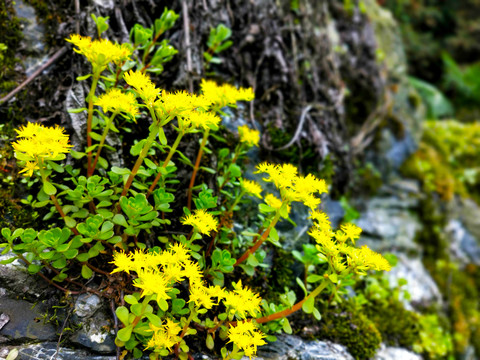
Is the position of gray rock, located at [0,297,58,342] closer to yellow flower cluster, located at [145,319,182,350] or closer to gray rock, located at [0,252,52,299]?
gray rock, located at [0,252,52,299]

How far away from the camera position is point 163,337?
1209 millimetres

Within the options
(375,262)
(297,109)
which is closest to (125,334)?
(375,262)

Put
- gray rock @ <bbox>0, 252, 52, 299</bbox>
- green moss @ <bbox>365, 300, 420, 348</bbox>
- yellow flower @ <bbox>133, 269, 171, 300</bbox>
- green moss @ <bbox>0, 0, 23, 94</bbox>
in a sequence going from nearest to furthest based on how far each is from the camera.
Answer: yellow flower @ <bbox>133, 269, 171, 300</bbox> < gray rock @ <bbox>0, 252, 52, 299</bbox> < green moss @ <bbox>0, 0, 23, 94</bbox> < green moss @ <bbox>365, 300, 420, 348</bbox>

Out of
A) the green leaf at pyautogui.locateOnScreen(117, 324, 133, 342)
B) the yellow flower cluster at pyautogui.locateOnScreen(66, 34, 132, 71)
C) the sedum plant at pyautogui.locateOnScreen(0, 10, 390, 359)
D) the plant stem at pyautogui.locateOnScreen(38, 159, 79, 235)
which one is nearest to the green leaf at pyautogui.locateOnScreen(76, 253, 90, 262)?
the sedum plant at pyautogui.locateOnScreen(0, 10, 390, 359)

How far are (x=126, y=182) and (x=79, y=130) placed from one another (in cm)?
46

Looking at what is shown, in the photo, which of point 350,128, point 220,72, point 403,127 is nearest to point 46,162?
point 220,72

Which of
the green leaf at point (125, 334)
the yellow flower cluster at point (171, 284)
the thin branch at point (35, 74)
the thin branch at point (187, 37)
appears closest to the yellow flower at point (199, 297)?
the yellow flower cluster at point (171, 284)

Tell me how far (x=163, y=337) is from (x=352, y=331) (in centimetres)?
135

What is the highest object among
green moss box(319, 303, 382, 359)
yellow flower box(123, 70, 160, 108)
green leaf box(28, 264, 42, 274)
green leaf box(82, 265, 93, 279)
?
yellow flower box(123, 70, 160, 108)

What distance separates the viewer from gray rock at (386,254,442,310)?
9.53 ft

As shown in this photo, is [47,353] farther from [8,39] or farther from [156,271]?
[8,39]

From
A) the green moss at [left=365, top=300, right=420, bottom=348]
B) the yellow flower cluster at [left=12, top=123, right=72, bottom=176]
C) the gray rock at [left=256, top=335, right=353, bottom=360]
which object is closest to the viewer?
the yellow flower cluster at [left=12, top=123, right=72, bottom=176]

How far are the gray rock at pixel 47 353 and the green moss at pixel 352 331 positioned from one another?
126 cm

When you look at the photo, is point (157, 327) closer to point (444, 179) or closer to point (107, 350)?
point (107, 350)
